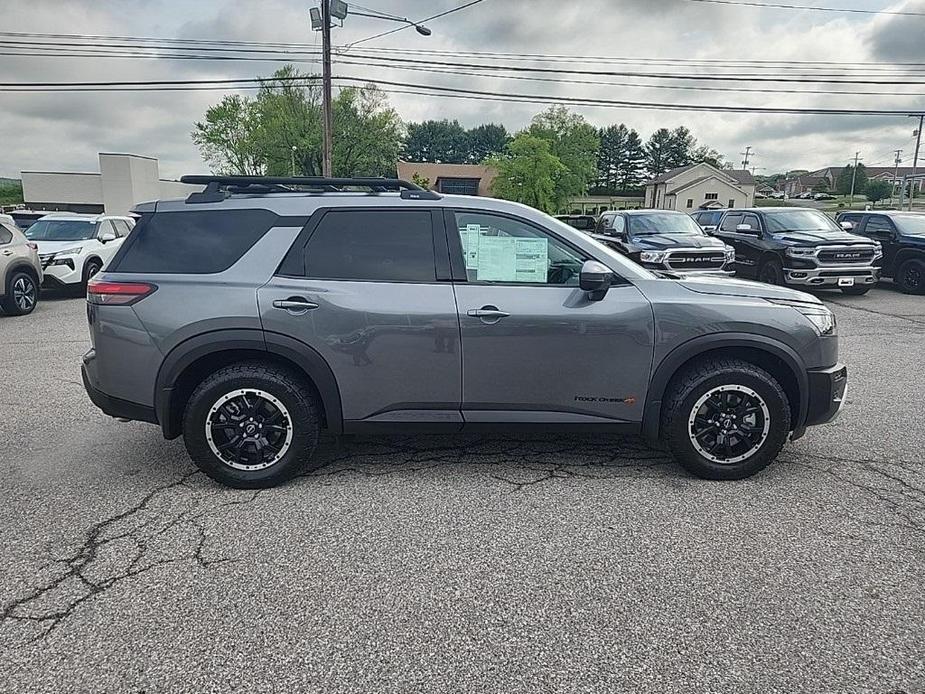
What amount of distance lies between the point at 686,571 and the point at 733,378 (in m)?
1.35

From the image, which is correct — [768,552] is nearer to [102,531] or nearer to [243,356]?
[243,356]

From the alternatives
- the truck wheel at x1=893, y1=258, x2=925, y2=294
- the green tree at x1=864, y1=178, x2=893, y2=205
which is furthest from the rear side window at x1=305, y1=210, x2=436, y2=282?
the green tree at x1=864, y1=178, x2=893, y2=205

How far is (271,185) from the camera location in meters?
4.14

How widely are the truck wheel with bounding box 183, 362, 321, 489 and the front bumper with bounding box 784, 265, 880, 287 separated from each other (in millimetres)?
11481

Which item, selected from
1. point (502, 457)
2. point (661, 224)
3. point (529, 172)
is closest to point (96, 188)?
point (529, 172)

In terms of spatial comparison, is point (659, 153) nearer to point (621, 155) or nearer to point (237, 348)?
point (621, 155)

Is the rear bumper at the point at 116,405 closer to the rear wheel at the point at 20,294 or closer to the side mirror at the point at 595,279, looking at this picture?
the side mirror at the point at 595,279

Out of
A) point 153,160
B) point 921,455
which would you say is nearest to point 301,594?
point 921,455

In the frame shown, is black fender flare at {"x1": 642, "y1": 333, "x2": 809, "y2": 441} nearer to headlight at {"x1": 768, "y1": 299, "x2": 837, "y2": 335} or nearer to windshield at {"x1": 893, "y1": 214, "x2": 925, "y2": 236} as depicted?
headlight at {"x1": 768, "y1": 299, "x2": 837, "y2": 335}

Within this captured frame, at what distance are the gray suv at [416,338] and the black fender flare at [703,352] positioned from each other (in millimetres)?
12

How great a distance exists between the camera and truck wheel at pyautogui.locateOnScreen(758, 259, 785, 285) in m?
12.8

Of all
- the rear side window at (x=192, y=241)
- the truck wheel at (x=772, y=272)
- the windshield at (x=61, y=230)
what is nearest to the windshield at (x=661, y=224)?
the truck wheel at (x=772, y=272)

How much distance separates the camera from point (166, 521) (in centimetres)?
349

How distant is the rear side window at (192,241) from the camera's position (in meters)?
3.84
